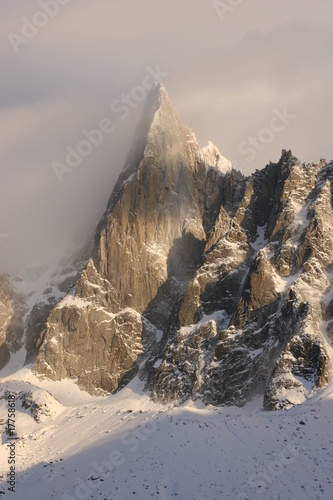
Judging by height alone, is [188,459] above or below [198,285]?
below

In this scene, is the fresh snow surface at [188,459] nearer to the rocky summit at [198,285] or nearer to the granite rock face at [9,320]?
the rocky summit at [198,285]

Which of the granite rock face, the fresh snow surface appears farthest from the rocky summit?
the fresh snow surface

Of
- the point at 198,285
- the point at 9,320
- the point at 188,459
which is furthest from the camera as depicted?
the point at 9,320

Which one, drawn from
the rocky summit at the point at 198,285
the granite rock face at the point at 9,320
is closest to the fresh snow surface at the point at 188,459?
the rocky summit at the point at 198,285

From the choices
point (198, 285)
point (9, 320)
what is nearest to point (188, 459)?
point (198, 285)

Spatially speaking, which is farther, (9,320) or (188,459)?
(9,320)

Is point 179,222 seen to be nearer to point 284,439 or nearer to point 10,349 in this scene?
point 10,349

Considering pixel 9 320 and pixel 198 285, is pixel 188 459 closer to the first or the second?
pixel 198 285
